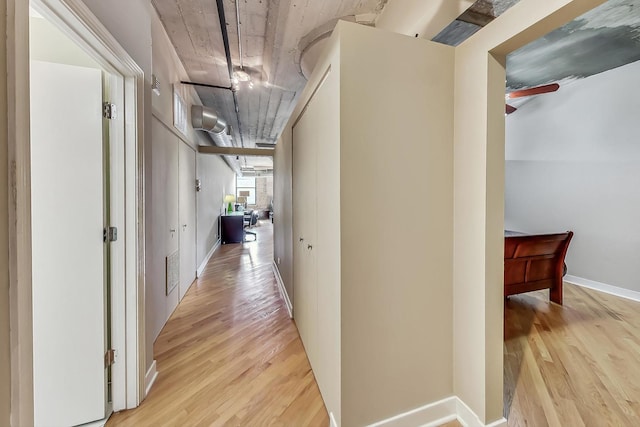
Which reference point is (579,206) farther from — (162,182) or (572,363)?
(162,182)

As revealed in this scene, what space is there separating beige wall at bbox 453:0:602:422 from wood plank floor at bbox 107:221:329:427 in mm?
956

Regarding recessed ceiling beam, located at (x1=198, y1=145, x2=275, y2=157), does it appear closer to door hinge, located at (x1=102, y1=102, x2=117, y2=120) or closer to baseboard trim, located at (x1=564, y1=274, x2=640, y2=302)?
door hinge, located at (x1=102, y1=102, x2=117, y2=120)

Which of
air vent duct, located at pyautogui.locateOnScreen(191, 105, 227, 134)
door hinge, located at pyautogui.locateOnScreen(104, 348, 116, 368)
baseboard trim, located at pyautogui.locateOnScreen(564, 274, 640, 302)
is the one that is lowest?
baseboard trim, located at pyautogui.locateOnScreen(564, 274, 640, 302)

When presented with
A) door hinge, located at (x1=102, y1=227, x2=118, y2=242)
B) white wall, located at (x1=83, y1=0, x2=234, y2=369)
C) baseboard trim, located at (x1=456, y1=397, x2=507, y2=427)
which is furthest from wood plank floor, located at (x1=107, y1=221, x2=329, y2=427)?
door hinge, located at (x1=102, y1=227, x2=118, y2=242)

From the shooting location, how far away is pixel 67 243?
131 cm

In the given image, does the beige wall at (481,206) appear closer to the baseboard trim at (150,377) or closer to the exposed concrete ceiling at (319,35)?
the exposed concrete ceiling at (319,35)

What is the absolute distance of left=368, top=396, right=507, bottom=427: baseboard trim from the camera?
1.30m

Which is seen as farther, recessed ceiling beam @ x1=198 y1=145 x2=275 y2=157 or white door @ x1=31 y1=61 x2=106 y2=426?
recessed ceiling beam @ x1=198 y1=145 x2=275 y2=157

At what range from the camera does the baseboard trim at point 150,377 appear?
1.59 m

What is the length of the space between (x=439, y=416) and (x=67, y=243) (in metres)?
2.36

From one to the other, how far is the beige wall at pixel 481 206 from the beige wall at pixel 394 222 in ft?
0.24

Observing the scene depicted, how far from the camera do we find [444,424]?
138 centimetres

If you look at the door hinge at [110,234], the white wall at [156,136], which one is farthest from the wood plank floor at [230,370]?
the door hinge at [110,234]

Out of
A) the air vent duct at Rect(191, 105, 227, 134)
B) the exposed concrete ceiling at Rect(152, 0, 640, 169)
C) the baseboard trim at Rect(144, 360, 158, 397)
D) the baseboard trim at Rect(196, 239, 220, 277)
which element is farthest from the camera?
the baseboard trim at Rect(196, 239, 220, 277)
